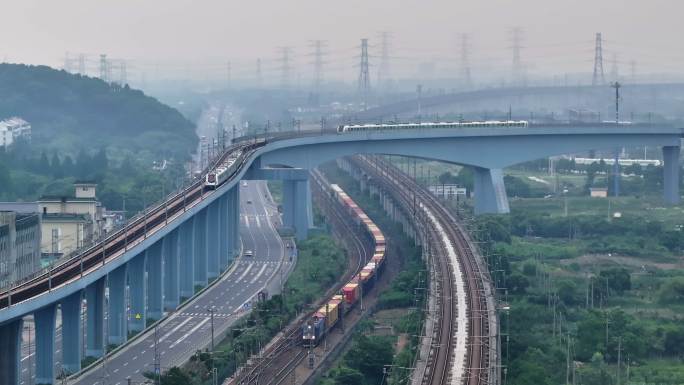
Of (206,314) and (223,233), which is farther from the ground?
(223,233)

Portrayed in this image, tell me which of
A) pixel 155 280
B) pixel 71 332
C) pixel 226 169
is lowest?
pixel 71 332

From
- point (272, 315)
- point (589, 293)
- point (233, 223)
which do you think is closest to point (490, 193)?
point (233, 223)

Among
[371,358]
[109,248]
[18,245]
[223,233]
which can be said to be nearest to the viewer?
[371,358]

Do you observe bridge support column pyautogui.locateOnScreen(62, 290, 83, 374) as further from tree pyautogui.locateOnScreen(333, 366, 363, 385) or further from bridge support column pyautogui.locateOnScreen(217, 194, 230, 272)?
bridge support column pyautogui.locateOnScreen(217, 194, 230, 272)

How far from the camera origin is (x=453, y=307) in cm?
3562

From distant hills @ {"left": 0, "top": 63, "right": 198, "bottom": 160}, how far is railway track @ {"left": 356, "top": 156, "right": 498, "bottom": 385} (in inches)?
1392

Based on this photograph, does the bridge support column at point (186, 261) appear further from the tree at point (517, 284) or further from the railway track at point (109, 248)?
the tree at point (517, 284)

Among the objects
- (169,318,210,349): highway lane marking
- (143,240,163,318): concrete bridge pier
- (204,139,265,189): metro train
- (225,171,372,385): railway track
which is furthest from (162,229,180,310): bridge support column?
(225,171,372,385): railway track

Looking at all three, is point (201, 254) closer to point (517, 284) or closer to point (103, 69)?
point (517, 284)

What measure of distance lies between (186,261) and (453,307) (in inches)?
431

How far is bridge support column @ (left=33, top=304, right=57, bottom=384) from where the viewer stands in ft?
102

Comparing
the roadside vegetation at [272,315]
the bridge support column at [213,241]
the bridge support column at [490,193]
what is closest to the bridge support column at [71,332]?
the roadside vegetation at [272,315]

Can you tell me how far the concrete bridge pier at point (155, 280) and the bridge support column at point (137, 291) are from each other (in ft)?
4.46

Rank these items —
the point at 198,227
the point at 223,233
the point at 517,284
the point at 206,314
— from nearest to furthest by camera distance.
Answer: the point at 206,314, the point at 517,284, the point at 198,227, the point at 223,233
